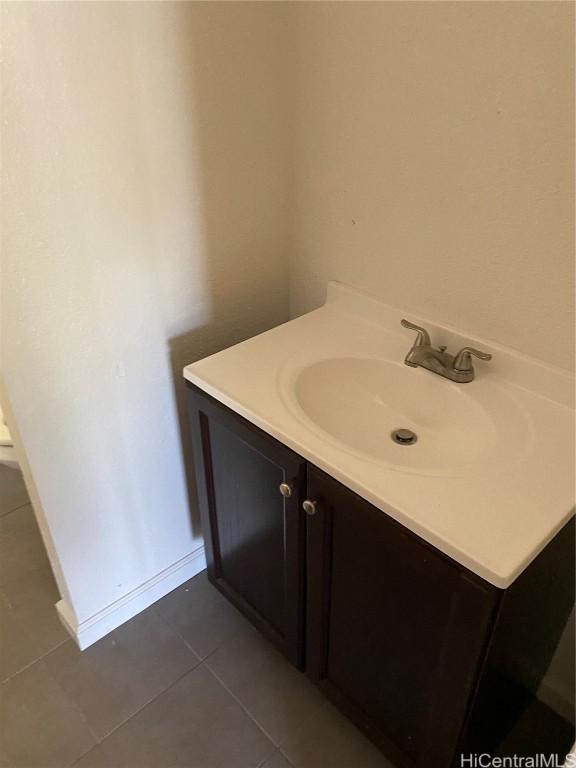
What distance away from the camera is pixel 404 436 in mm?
1214

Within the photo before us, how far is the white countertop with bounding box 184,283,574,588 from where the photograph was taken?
2.84 feet

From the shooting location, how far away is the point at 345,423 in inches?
48.7

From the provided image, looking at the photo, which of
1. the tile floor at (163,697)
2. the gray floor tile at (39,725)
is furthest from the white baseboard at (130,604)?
the gray floor tile at (39,725)

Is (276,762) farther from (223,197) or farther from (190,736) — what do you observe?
(223,197)

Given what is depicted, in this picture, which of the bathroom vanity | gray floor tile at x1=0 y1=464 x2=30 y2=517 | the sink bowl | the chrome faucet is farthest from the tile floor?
the chrome faucet

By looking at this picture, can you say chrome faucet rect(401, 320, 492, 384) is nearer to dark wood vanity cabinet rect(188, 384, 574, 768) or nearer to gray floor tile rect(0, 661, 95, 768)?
dark wood vanity cabinet rect(188, 384, 574, 768)

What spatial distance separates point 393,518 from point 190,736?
2.87 ft

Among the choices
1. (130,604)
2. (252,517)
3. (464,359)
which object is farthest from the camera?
(130,604)

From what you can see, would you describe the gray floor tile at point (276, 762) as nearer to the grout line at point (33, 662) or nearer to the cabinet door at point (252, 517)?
the cabinet door at point (252, 517)

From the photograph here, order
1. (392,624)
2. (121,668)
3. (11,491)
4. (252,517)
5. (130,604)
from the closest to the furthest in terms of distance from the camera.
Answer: (392,624) → (252,517) → (121,668) → (130,604) → (11,491)

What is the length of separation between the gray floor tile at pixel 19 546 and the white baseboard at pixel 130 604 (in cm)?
24

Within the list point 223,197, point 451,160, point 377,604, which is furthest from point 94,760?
point 451,160

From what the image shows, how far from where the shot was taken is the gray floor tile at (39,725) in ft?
4.45

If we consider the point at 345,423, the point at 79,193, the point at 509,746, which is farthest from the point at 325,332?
the point at 509,746
